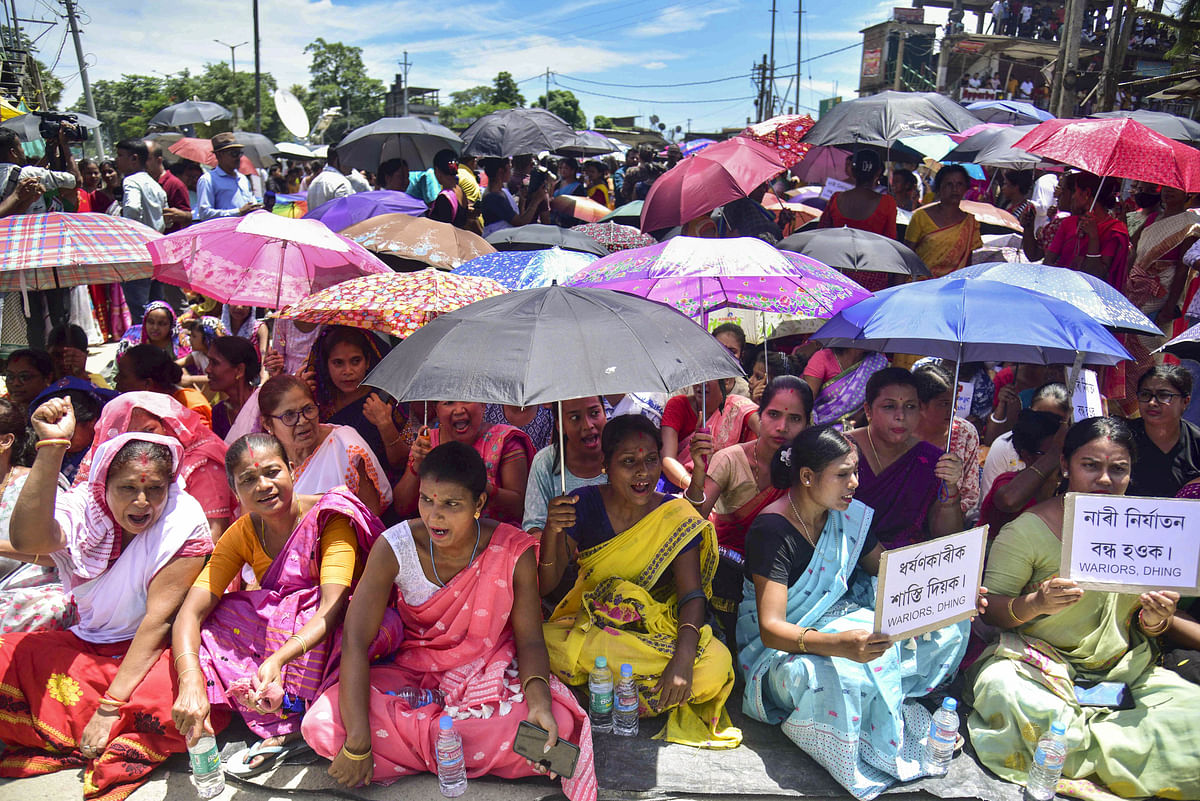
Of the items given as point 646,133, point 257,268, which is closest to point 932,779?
point 257,268

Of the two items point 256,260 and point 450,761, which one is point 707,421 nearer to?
point 450,761

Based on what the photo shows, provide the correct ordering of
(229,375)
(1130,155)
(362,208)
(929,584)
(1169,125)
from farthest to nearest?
(1169,125) < (362,208) < (1130,155) < (229,375) < (929,584)

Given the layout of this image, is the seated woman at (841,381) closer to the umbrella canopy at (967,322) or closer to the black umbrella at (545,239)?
the umbrella canopy at (967,322)

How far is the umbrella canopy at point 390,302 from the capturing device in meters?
3.76

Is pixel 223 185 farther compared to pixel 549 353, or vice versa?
pixel 223 185

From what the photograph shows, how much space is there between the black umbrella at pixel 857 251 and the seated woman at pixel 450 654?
2.99m

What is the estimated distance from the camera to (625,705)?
3178mm

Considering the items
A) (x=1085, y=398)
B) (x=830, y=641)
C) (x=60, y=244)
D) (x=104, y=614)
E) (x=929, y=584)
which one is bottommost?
(x=104, y=614)

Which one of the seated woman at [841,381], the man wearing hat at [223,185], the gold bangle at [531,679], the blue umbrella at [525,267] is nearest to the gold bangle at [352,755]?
the gold bangle at [531,679]

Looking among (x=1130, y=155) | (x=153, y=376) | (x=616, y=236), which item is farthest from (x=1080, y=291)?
(x=153, y=376)

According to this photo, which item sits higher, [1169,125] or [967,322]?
[1169,125]

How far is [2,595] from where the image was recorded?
11.0ft

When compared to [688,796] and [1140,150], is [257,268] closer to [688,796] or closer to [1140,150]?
[688,796]

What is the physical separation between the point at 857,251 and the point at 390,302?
9.89ft
